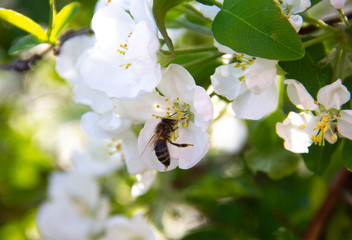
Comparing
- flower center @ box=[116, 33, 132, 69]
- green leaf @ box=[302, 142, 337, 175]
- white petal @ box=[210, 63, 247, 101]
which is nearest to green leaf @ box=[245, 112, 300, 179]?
green leaf @ box=[302, 142, 337, 175]

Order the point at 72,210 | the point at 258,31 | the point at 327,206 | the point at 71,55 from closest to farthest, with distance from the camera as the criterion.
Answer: the point at 258,31 → the point at 71,55 → the point at 327,206 → the point at 72,210

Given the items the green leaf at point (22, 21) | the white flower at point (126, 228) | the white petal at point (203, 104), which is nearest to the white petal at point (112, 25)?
the green leaf at point (22, 21)

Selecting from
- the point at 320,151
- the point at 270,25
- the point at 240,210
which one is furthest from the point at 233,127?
the point at 270,25

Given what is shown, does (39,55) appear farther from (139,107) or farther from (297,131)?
(297,131)

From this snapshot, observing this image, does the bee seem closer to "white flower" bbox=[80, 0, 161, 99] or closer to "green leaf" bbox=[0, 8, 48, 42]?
"white flower" bbox=[80, 0, 161, 99]

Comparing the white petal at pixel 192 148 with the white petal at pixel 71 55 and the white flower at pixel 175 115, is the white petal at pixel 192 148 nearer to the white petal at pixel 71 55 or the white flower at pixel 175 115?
the white flower at pixel 175 115

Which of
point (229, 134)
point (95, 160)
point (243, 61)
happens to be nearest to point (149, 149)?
point (243, 61)
